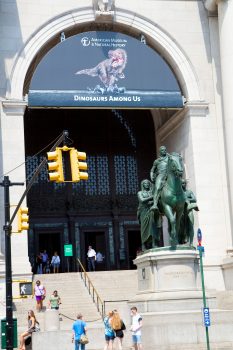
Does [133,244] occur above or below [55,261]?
above

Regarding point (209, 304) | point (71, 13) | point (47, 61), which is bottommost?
point (209, 304)

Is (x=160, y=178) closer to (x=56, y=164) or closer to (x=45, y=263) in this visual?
(x=56, y=164)

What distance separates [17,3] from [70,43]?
2.96m

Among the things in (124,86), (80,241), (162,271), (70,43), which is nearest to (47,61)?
(70,43)

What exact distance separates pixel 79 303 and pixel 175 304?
711 cm

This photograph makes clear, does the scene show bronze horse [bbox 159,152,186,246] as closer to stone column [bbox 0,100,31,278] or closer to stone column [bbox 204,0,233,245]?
stone column [bbox 0,100,31,278]

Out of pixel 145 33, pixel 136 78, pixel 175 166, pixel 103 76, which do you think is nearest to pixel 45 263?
pixel 103 76

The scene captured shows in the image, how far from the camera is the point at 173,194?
21531 mm

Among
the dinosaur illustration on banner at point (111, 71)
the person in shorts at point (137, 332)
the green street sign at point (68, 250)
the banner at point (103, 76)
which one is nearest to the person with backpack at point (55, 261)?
the green street sign at point (68, 250)

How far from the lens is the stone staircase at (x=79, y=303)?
63.3ft

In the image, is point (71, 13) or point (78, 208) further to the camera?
point (78, 208)

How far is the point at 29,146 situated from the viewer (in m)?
38.0

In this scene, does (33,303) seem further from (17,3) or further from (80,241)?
(17,3)

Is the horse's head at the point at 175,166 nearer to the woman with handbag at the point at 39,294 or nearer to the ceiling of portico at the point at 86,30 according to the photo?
the woman with handbag at the point at 39,294
